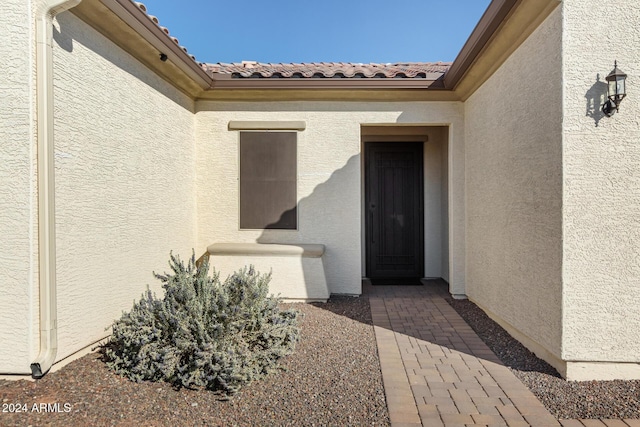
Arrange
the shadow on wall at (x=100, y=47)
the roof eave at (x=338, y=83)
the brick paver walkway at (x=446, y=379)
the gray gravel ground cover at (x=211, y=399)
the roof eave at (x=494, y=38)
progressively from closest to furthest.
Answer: the gray gravel ground cover at (x=211, y=399)
the brick paver walkway at (x=446, y=379)
the shadow on wall at (x=100, y=47)
the roof eave at (x=494, y=38)
the roof eave at (x=338, y=83)

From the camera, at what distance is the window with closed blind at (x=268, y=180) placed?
7.28 metres

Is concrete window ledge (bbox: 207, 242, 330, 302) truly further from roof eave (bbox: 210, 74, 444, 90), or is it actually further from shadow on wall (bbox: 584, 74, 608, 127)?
shadow on wall (bbox: 584, 74, 608, 127)

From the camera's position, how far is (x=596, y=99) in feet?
12.2

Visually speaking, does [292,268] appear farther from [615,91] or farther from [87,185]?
[615,91]

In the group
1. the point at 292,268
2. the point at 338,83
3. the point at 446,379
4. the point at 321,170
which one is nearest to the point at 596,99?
the point at 446,379

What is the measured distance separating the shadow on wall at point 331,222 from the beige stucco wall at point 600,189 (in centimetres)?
395

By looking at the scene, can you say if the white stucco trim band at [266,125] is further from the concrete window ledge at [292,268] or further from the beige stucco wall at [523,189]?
the beige stucco wall at [523,189]

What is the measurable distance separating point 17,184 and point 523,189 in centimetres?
547

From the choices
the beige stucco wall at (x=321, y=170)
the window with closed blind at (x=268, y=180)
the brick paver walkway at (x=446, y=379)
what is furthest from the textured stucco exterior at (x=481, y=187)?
the window with closed blind at (x=268, y=180)

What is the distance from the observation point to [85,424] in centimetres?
298

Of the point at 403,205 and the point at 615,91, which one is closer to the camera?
the point at 615,91

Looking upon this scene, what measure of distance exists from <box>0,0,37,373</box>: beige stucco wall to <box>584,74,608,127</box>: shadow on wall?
17.7 ft

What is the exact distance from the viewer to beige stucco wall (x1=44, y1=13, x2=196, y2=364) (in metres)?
3.95

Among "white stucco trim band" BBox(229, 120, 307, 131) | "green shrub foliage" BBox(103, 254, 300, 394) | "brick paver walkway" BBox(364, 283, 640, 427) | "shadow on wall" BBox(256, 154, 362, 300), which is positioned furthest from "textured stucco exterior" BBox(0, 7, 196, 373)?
"brick paver walkway" BBox(364, 283, 640, 427)
